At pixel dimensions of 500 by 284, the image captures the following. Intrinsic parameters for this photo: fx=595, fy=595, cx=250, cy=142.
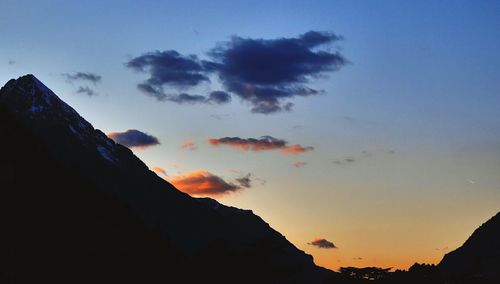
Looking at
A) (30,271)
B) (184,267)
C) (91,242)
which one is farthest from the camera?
(91,242)

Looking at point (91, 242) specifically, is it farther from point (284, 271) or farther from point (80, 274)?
point (284, 271)

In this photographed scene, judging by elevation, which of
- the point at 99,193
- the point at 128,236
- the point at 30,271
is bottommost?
the point at 30,271

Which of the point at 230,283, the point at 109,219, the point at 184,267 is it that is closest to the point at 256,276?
the point at 230,283

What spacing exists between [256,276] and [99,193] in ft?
77.3

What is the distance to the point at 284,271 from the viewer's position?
50.4 meters

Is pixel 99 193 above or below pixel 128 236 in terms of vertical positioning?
above

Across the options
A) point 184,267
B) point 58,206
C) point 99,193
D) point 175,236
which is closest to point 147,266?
point 184,267

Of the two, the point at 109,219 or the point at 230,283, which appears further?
the point at 109,219

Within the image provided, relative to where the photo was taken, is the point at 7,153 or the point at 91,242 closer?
the point at 7,153

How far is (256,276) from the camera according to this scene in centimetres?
4838

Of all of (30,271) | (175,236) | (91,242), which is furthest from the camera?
(175,236)

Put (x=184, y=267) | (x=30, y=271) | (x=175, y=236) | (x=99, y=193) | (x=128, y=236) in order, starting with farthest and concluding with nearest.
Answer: (x=175, y=236) < (x=99, y=193) < (x=128, y=236) < (x=184, y=267) < (x=30, y=271)

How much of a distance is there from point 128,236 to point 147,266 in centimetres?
771

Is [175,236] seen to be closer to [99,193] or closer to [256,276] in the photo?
[99,193]
